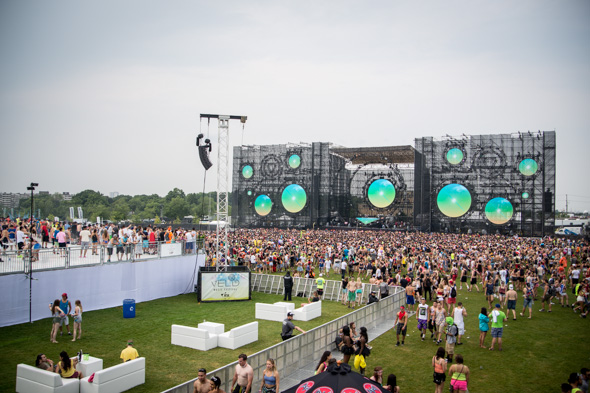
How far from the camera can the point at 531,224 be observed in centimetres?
4547

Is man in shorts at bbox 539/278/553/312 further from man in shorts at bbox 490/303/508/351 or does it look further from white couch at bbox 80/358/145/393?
Result: white couch at bbox 80/358/145/393

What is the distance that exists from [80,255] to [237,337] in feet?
26.9

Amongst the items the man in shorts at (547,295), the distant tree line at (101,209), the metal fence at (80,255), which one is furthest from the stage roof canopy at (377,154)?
the metal fence at (80,255)

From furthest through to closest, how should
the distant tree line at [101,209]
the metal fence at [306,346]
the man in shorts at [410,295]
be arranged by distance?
1. the distant tree line at [101,209]
2. the man in shorts at [410,295]
3. the metal fence at [306,346]

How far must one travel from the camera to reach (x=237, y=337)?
11523mm

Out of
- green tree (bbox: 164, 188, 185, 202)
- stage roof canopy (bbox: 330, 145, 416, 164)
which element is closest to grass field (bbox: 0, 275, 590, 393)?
stage roof canopy (bbox: 330, 145, 416, 164)

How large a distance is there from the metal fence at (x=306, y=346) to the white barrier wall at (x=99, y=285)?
31.9ft

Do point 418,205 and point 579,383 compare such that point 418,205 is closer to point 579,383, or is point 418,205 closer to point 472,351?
point 472,351

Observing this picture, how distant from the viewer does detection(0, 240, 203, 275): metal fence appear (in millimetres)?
13750

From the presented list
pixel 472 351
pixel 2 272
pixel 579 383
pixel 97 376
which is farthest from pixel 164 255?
pixel 579 383

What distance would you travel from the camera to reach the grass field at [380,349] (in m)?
9.40

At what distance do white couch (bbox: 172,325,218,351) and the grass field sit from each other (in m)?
0.22

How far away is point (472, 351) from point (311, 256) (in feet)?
51.2

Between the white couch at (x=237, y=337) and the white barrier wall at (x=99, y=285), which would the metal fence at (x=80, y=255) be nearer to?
the white barrier wall at (x=99, y=285)
